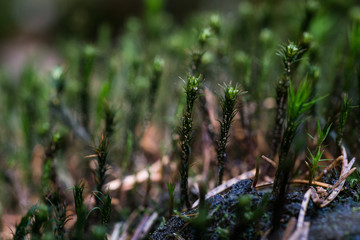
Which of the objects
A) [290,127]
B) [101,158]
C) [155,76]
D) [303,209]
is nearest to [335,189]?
[303,209]

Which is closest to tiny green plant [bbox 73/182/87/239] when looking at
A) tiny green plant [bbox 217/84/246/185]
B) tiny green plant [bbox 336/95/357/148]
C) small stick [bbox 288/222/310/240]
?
tiny green plant [bbox 217/84/246/185]

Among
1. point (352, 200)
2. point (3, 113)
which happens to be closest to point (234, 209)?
point (352, 200)

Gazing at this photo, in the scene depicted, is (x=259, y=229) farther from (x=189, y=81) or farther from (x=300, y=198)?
(x=189, y=81)

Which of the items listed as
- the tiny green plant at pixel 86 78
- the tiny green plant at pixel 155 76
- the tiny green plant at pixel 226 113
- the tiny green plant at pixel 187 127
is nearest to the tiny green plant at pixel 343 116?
the tiny green plant at pixel 226 113

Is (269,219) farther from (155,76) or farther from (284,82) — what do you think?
(155,76)

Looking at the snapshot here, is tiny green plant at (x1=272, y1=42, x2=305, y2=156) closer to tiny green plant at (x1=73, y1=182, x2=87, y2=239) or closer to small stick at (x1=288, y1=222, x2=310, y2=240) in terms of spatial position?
small stick at (x1=288, y1=222, x2=310, y2=240)

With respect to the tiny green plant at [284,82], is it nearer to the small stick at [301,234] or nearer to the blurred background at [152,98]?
the blurred background at [152,98]

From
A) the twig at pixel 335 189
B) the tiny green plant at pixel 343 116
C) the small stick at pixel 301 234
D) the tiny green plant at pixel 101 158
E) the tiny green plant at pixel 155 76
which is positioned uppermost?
the tiny green plant at pixel 155 76
